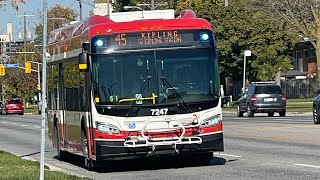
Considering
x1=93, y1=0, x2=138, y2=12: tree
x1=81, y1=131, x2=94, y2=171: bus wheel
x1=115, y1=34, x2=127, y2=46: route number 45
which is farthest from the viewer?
x1=93, y1=0, x2=138, y2=12: tree

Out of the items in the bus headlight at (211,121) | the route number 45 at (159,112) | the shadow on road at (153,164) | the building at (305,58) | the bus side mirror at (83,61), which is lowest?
the shadow on road at (153,164)

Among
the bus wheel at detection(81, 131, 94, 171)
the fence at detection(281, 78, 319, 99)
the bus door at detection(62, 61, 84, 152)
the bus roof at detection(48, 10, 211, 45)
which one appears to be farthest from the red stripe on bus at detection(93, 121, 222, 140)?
the fence at detection(281, 78, 319, 99)

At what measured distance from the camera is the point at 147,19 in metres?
17.1

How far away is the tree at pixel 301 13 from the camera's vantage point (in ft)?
170

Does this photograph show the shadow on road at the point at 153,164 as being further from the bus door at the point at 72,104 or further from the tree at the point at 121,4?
the tree at the point at 121,4

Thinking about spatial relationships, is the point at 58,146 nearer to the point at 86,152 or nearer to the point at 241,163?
the point at 86,152

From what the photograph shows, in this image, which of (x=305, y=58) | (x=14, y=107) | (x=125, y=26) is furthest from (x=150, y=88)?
(x=305, y=58)

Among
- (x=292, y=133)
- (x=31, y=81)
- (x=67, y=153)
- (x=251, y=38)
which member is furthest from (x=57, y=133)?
(x=31, y=81)

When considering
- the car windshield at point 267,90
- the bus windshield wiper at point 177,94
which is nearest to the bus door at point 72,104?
the bus windshield wiper at point 177,94

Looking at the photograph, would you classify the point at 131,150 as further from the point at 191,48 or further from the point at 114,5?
the point at 114,5

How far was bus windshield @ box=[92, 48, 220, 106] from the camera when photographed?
16.2 meters

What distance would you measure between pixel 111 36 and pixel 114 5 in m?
76.2

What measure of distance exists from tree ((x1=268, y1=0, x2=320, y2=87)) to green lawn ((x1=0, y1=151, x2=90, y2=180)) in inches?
1352

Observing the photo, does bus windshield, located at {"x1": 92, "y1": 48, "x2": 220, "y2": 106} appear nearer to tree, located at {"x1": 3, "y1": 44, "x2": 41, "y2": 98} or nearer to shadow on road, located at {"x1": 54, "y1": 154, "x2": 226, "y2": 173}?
shadow on road, located at {"x1": 54, "y1": 154, "x2": 226, "y2": 173}
